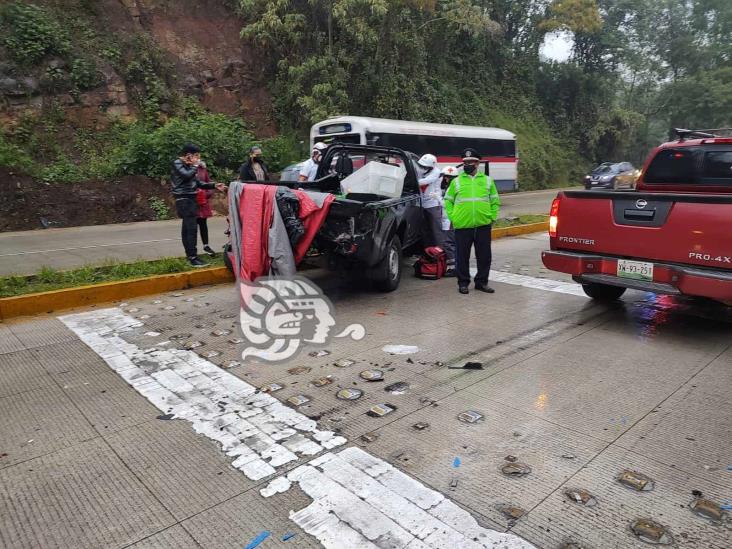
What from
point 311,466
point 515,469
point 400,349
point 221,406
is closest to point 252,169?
point 400,349

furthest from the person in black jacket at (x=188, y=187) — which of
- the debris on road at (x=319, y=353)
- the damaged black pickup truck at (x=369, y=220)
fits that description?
the debris on road at (x=319, y=353)

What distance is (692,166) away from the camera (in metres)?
5.91

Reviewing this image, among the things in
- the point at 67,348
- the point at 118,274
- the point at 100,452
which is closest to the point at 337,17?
the point at 118,274

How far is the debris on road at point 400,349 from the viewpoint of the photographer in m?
4.67

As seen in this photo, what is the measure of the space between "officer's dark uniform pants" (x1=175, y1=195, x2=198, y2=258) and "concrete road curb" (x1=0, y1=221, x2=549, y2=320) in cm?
59

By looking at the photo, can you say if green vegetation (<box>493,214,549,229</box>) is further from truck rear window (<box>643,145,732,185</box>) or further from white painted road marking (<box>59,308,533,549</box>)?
white painted road marking (<box>59,308,533,549</box>)

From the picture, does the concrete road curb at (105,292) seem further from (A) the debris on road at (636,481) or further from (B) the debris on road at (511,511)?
(A) the debris on road at (636,481)

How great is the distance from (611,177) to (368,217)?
22536 mm

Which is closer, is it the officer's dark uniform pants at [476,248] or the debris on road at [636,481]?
the debris on road at [636,481]

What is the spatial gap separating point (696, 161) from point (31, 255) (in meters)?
10.2

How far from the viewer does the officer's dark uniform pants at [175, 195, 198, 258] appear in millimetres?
7453

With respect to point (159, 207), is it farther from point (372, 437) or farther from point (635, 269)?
point (372, 437)

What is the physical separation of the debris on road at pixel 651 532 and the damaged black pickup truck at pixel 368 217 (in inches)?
154

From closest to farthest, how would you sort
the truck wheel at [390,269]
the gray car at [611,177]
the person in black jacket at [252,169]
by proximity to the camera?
the truck wheel at [390,269]
the person in black jacket at [252,169]
the gray car at [611,177]
